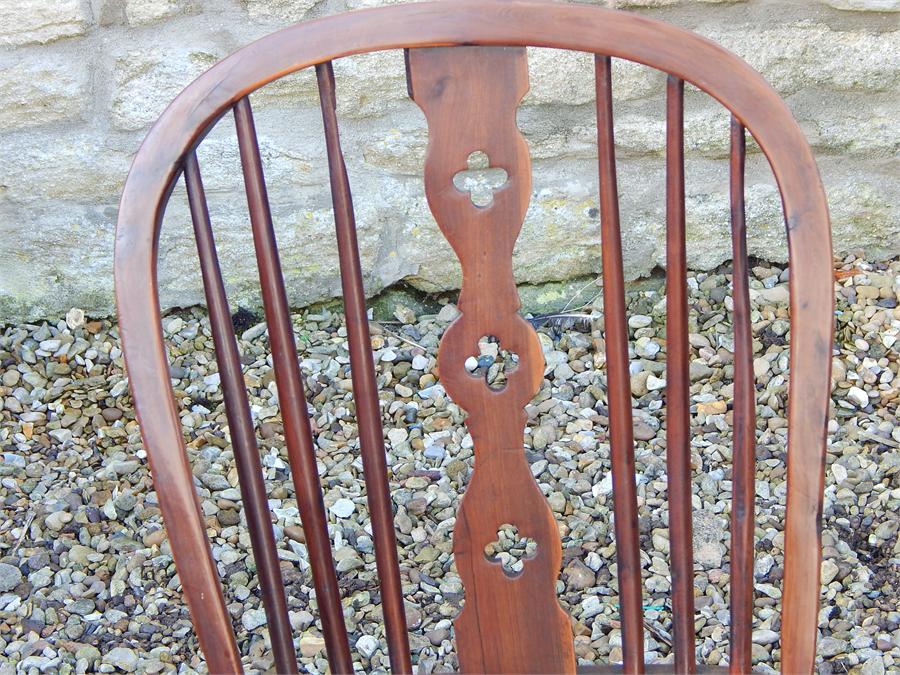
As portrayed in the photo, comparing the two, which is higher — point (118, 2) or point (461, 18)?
point (118, 2)

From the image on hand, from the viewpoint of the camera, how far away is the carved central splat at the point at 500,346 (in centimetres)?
75

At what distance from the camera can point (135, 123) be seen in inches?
63.7

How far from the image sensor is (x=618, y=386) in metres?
0.80

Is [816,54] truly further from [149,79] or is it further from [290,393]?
[290,393]

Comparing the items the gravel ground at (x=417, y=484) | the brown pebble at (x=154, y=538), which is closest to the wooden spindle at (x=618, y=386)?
the gravel ground at (x=417, y=484)

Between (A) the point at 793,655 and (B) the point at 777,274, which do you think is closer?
(A) the point at 793,655

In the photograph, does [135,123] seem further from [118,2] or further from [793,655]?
[793,655]

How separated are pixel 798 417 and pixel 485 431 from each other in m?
0.23

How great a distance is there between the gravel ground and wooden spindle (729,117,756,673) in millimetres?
487

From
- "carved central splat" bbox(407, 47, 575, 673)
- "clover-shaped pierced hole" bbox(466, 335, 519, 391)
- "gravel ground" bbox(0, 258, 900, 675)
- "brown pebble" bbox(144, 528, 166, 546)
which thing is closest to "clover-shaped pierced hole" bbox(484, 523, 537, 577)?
"gravel ground" bbox(0, 258, 900, 675)

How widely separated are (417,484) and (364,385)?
73cm

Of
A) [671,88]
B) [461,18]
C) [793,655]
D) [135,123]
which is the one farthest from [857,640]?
[135,123]

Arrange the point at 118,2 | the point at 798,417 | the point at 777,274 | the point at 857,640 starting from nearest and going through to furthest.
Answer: the point at 798,417
the point at 857,640
the point at 118,2
the point at 777,274

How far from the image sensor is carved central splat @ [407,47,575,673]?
2.48ft
